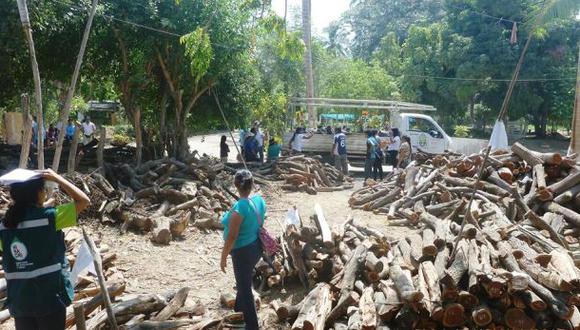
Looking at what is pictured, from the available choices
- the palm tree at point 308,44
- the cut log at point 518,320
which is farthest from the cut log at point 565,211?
the palm tree at point 308,44

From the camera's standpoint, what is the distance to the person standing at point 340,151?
1708 cm

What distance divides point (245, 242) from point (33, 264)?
76.5 inches

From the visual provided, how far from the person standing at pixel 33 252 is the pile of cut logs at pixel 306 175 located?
11549 millimetres

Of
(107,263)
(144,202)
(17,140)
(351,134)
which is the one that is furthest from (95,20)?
(351,134)

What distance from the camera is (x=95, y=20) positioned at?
1329 centimetres

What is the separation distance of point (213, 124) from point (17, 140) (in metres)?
6.59

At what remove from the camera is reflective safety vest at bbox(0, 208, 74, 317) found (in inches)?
135

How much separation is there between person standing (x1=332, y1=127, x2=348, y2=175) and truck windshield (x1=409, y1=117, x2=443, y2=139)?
161 inches

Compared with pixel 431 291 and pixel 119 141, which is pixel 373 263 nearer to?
pixel 431 291

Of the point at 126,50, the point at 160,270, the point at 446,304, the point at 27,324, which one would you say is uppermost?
the point at 126,50

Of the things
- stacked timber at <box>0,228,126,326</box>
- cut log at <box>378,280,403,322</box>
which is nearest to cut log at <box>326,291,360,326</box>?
cut log at <box>378,280,403,322</box>

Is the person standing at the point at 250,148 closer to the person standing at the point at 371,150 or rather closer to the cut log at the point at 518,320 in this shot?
the person standing at the point at 371,150

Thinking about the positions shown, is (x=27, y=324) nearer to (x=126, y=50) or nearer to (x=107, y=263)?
(x=107, y=263)

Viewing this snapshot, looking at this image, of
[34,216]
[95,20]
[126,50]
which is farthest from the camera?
[126,50]
